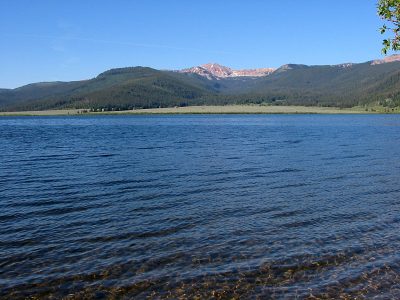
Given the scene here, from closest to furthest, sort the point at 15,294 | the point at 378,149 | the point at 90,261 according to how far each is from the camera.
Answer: the point at 15,294, the point at 90,261, the point at 378,149

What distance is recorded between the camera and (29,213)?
27047mm

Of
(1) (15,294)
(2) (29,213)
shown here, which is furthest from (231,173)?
(1) (15,294)

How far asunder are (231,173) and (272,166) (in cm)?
756

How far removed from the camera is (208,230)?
23.6m

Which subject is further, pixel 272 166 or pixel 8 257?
pixel 272 166

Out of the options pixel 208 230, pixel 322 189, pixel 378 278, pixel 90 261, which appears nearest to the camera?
pixel 378 278

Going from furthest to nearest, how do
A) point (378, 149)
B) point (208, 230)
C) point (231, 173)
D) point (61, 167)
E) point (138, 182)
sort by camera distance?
point (378, 149)
point (61, 167)
point (231, 173)
point (138, 182)
point (208, 230)

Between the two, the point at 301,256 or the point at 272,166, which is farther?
the point at 272,166

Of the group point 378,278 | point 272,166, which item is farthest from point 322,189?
point 378,278

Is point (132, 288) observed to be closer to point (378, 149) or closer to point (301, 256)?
point (301, 256)

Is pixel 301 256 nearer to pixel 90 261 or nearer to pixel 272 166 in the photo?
pixel 90 261

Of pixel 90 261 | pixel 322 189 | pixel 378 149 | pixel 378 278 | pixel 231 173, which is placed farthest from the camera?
pixel 378 149

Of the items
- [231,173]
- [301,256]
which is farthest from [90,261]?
[231,173]

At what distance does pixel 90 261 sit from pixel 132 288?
11.3ft
